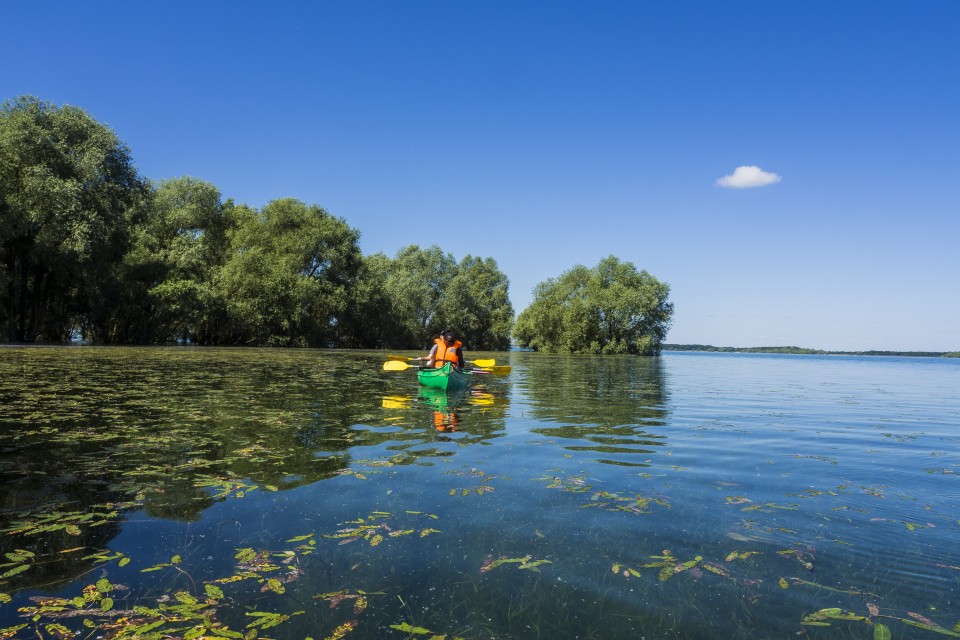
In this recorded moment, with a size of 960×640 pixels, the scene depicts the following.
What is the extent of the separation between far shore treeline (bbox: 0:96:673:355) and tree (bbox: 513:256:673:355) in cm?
22

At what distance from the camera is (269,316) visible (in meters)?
57.8

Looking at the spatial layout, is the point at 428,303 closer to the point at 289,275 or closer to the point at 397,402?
the point at 289,275

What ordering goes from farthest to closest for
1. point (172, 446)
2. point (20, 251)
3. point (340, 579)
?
1. point (20, 251)
2. point (172, 446)
3. point (340, 579)

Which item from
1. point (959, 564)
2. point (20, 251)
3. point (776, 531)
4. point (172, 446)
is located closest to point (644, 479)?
point (776, 531)

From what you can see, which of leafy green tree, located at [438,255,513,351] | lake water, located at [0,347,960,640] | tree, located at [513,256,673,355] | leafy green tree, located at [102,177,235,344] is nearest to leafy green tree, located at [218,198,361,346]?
leafy green tree, located at [102,177,235,344]

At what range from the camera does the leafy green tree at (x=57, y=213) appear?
120ft

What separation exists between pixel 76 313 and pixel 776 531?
55.8 m

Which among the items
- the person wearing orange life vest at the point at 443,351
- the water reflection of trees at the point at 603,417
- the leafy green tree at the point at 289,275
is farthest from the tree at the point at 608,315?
the person wearing orange life vest at the point at 443,351

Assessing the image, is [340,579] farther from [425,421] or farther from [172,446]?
[425,421]

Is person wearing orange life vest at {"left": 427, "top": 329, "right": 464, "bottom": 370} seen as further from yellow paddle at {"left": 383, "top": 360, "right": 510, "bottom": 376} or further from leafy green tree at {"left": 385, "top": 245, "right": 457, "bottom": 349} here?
leafy green tree at {"left": 385, "top": 245, "right": 457, "bottom": 349}

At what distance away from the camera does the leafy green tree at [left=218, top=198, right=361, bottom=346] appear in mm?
56469

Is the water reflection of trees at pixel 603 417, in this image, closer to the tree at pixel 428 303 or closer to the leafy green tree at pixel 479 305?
the tree at pixel 428 303

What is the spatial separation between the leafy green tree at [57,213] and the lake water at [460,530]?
3325 cm

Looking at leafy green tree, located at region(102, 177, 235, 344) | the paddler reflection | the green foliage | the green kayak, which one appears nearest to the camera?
the paddler reflection
